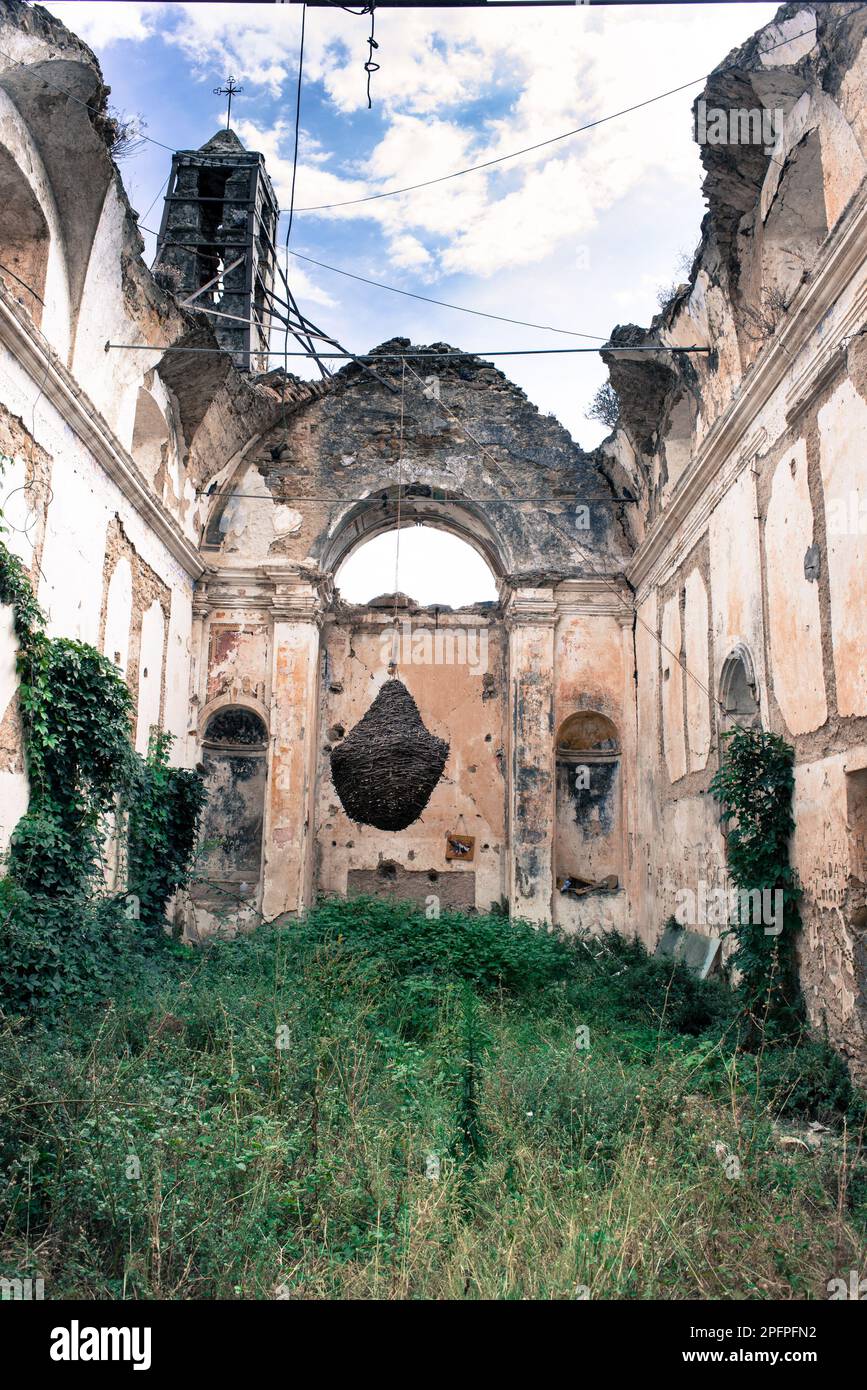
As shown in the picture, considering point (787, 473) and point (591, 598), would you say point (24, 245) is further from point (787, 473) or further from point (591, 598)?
point (591, 598)

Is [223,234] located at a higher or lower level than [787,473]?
higher

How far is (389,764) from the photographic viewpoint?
7.86 metres

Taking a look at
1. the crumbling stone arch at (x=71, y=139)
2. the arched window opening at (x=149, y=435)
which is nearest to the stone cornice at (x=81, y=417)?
the arched window opening at (x=149, y=435)

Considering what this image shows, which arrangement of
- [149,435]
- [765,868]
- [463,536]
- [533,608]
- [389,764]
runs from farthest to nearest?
[463,536]
[533,608]
[149,435]
[389,764]
[765,868]

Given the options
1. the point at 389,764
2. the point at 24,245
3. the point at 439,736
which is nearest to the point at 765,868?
the point at 389,764

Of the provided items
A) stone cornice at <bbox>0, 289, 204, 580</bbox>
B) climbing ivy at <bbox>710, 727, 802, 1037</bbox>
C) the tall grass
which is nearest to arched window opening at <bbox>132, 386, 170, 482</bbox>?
stone cornice at <bbox>0, 289, 204, 580</bbox>

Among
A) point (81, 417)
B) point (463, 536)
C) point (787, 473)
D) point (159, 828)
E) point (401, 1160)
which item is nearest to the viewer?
point (401, 1160)

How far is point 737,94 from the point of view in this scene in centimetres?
781

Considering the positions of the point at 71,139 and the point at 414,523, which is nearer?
the point at 71,139

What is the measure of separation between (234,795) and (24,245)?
7.65 m

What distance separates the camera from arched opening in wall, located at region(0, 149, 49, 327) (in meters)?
7.99

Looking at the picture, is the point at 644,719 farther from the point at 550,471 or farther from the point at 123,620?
the point at 123,620

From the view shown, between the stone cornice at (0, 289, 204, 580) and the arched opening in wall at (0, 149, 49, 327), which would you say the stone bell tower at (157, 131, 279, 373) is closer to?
the stone cornice at (0, 289, 204, 580)
